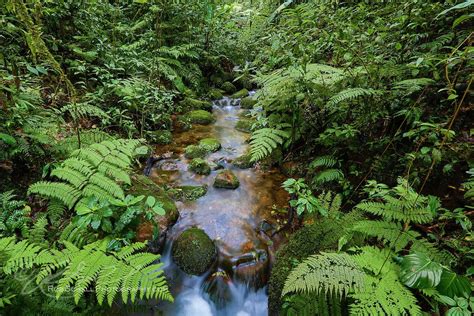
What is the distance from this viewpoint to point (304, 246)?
2496 mm

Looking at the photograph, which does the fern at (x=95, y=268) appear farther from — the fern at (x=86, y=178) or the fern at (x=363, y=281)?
the fern at (x=363, y=281)

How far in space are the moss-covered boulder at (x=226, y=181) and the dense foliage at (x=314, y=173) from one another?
69cm

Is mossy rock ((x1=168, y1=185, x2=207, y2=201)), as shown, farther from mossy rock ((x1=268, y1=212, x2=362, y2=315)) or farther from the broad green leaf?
the broad green leaf

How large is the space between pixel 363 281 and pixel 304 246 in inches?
35.5

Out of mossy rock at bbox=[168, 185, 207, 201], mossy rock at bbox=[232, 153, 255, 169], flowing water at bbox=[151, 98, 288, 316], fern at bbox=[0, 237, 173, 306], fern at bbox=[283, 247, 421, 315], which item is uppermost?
fern at bbox=[0, 237, 173, 306]

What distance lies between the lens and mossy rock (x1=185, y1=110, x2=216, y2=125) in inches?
237

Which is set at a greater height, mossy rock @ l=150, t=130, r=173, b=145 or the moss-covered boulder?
mossy rock @ l=150, t=130, r=173, b=145

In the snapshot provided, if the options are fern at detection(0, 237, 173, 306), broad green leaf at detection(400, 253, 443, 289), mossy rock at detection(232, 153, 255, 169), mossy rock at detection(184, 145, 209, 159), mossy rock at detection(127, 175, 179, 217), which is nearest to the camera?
broad green leaf at detection(400, 253, 443, 289)

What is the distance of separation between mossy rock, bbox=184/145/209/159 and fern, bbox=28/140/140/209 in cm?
220

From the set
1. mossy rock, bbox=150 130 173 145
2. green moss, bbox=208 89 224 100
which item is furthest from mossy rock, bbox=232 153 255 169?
green moss, bbox=208 89 224 100

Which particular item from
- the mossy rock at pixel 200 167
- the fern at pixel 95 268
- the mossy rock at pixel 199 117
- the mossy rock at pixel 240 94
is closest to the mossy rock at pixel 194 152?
the mossy rock at pixel 200 167

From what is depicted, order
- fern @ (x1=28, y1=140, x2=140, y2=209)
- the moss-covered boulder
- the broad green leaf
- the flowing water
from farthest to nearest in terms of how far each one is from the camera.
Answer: the moss-covered boulder → the flowing water → fern @ (x1=28, y1=140, x2=140, y2=209) → the broad green leaf

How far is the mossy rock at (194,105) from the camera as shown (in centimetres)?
629

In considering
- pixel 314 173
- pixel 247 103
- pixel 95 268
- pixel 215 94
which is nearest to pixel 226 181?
pixel 314 173
